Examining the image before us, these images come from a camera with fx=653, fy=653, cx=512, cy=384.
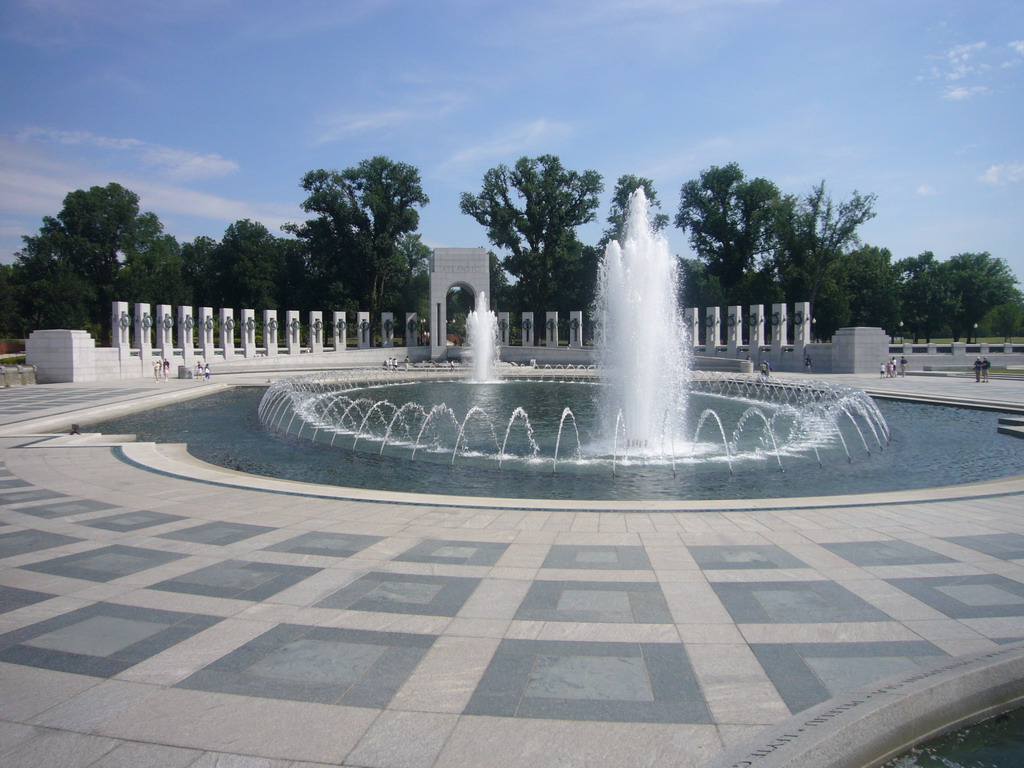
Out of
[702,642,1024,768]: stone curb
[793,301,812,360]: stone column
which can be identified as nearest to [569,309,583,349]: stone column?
[793,301,812,360]: stone column

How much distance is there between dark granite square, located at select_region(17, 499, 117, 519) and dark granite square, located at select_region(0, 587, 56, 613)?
2712 mm

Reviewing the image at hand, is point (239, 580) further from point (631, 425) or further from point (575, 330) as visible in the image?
point (575, 330)

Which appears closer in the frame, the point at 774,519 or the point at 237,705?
the point at 237,705

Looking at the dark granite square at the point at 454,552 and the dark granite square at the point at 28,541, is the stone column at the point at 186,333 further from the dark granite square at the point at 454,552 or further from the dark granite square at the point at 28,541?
the dark granite square at the point at 454,552

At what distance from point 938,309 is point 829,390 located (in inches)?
2055

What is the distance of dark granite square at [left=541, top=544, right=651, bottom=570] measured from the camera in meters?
5.96

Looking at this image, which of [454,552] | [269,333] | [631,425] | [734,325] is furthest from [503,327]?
[454,552]

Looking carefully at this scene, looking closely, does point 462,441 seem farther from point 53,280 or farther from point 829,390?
point 53,280

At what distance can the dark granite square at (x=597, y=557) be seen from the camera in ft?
19.6

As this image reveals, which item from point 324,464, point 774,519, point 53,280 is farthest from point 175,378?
point 774,519

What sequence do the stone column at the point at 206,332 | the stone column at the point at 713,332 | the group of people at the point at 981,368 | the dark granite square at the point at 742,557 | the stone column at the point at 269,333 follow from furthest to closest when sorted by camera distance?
1. the stone column at the point at 713,332
2. the stone column at the point at 269,333
3. the stone column at the point at 206,332
4. the group of people at the point at 981,368
5. the dark granite square at the point at 742,557

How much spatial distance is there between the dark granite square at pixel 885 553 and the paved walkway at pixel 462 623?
36 millimetres

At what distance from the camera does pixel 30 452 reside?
12195 millimetres

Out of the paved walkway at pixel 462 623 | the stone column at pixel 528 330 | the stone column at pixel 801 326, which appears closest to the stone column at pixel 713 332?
the stone column at pixel 801 326
